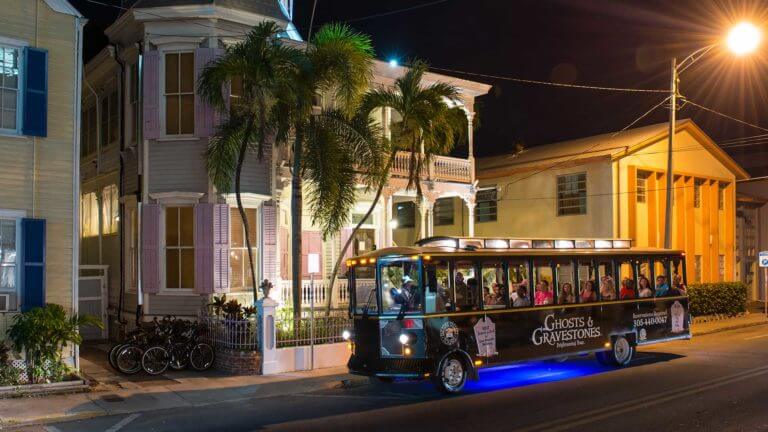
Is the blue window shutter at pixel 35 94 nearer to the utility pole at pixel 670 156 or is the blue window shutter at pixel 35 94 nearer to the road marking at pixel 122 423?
the road marking at pixel 122 423

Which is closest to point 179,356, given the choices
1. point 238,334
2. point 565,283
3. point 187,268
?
point 238,334

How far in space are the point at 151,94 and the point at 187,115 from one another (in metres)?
0.99

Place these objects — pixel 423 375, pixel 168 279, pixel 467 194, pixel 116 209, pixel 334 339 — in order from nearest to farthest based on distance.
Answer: pixel 423 375
pixel 334 339
pixel 168 279
pixel 116 209
pixel 467 194

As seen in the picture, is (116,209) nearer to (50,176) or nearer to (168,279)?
(168,279)

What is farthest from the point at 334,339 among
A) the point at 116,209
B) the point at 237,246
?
the point at 116,209

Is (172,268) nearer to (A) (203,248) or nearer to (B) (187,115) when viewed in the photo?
(A) (203,248)

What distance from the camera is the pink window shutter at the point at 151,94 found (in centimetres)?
1797

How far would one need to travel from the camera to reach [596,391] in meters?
12.4

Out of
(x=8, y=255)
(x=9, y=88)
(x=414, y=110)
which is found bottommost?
(x=8, y=255)

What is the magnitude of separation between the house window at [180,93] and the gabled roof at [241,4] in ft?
4.19

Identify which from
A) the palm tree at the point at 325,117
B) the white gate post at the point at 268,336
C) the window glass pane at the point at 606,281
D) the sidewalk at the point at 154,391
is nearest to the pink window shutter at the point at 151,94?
the palm tree at the point at 325,117

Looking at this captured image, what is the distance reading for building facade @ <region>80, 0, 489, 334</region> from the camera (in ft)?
58.5

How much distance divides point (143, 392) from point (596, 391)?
7915 mm

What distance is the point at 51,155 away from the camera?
47.2 feet
